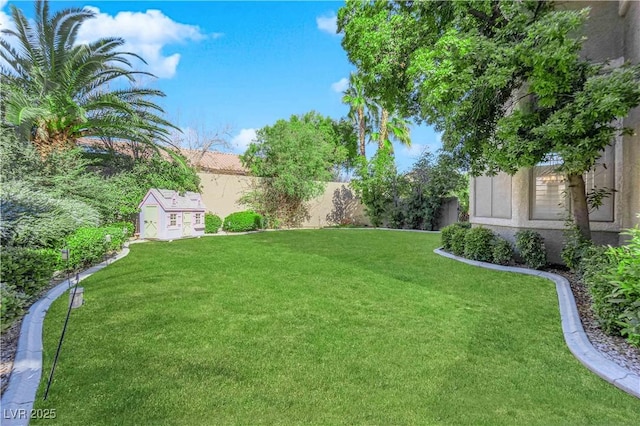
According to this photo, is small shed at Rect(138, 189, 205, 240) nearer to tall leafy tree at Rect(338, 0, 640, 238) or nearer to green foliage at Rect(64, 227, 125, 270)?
green foliage at Rect(64, 227, 125, 270)

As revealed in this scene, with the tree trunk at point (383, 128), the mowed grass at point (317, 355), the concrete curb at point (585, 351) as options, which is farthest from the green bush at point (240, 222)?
the concrete curb at point (585, 351)

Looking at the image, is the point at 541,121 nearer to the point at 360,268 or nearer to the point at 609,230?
the point at 609,230

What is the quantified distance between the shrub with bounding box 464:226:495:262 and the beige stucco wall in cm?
1052

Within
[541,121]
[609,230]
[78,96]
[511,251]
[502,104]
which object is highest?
[78,96]

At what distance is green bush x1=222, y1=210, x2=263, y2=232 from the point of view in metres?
14.3

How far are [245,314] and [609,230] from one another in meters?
7.06

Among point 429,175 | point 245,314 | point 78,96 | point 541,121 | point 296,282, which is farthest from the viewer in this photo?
point 429,175

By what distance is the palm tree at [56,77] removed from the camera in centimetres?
840

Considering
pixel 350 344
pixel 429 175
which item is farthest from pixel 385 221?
pixel 350 344

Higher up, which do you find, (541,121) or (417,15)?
(417,15)

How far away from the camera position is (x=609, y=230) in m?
6.62

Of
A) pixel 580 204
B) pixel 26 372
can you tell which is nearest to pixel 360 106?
pixel 580 204

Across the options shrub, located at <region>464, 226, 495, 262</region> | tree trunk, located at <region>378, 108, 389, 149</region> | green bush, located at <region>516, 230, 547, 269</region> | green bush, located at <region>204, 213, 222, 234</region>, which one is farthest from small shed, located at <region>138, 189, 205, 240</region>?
tree trunk, located at <region>378, 108, 389, 149</region>

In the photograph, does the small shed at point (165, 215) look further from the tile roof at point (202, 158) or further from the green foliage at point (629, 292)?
the green foliage at point (629, 292)
